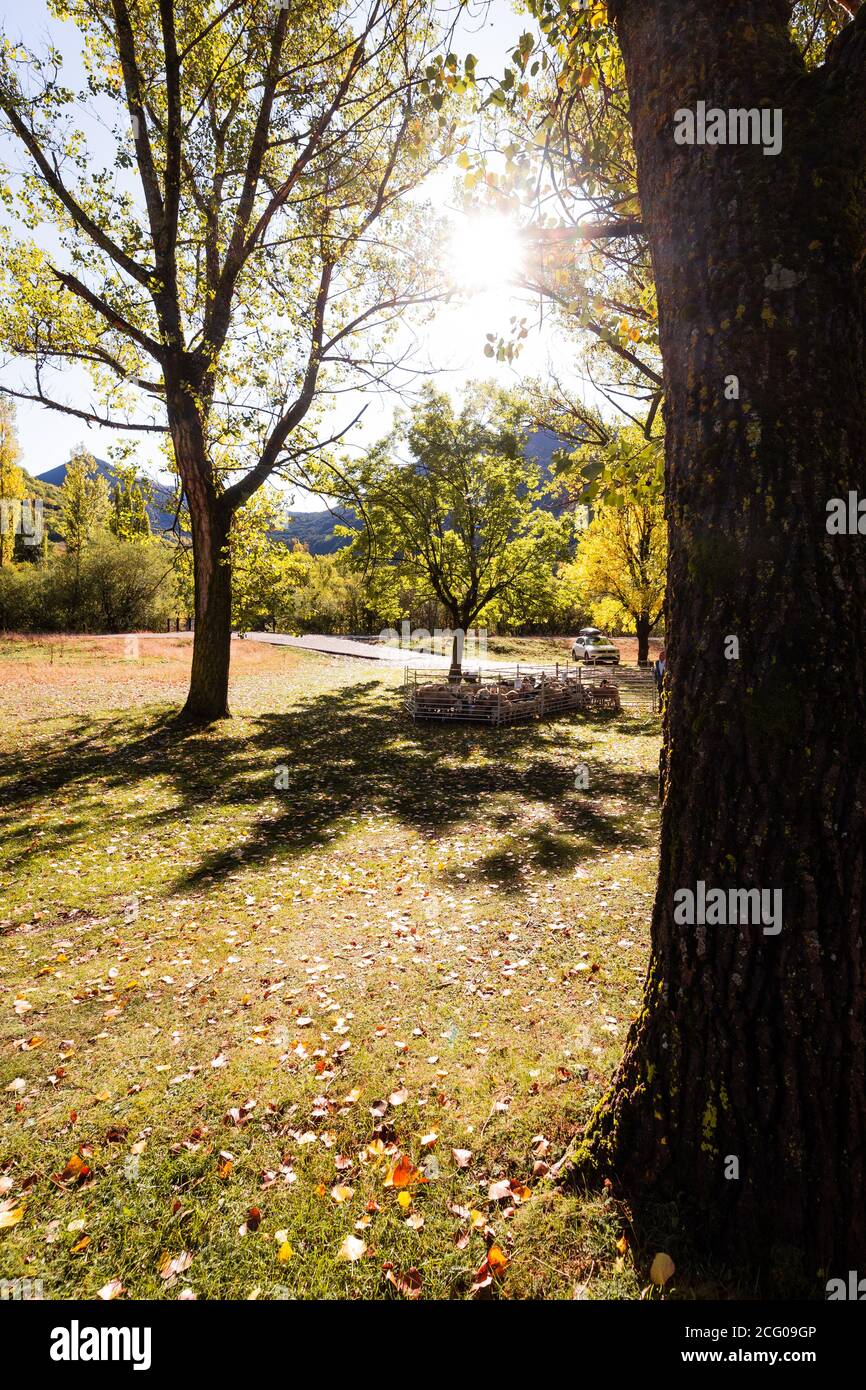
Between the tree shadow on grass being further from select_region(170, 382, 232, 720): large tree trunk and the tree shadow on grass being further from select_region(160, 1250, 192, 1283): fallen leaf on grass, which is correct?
select_region(160, 1250, 192, 1283): fallen leaf on grass

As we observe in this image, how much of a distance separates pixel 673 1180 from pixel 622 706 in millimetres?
22557

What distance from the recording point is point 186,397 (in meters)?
14.7

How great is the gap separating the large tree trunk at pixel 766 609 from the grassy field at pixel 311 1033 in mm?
868

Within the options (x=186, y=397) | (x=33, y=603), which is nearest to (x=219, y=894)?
(x=186, y=397)

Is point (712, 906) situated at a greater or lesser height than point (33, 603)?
lesser

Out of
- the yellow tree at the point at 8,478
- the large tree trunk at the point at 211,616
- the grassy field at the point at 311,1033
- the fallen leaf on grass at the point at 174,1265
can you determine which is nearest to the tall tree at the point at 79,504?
the yellow tree at the point at 8,478

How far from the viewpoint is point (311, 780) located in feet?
41.9

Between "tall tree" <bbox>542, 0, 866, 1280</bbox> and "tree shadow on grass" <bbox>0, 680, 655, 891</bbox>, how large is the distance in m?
5.47

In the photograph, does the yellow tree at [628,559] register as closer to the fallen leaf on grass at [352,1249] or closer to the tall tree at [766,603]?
the tall tree at [766,603]

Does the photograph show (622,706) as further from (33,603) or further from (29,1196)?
(33,603)

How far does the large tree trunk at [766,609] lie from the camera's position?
236 centimetres

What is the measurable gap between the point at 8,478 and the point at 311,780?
4583 cm

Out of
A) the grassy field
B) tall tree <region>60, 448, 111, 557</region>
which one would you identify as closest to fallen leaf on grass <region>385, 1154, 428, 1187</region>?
the grassy field

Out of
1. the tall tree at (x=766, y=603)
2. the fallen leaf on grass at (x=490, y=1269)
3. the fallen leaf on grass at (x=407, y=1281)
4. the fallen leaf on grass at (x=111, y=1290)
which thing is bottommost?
the fallen leaf on grass at (x=111, y=1290)
